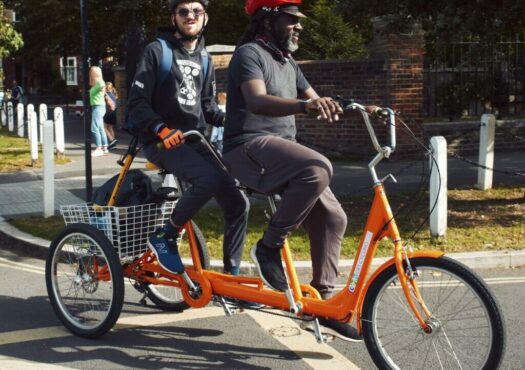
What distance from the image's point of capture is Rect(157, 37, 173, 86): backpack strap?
5025 mm

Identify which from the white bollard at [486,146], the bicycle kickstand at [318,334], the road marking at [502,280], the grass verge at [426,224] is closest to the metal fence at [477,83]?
the white bollard at [486,146]

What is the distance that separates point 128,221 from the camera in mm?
5102

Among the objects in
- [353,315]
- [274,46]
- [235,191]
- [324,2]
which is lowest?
[353,315]

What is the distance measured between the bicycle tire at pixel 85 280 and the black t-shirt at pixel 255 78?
1038mm

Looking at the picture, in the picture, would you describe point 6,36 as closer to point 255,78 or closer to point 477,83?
point 477,83

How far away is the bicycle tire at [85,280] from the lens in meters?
4.98

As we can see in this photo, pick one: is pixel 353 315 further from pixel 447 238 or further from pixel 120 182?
pixel 447 238

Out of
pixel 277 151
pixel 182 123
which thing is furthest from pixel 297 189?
pixel 182 123

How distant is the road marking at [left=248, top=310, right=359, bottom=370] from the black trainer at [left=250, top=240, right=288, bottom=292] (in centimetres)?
52

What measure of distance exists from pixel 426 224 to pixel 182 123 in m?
3.76

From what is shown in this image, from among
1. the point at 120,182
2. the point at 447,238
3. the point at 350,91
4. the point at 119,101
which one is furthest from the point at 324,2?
the point at 120,182

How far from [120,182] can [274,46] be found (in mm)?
1382

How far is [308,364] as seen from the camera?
4.60 metres

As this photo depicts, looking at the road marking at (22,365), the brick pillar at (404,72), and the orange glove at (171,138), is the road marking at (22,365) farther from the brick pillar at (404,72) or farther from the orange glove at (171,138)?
the brick pillar at (404,72)
